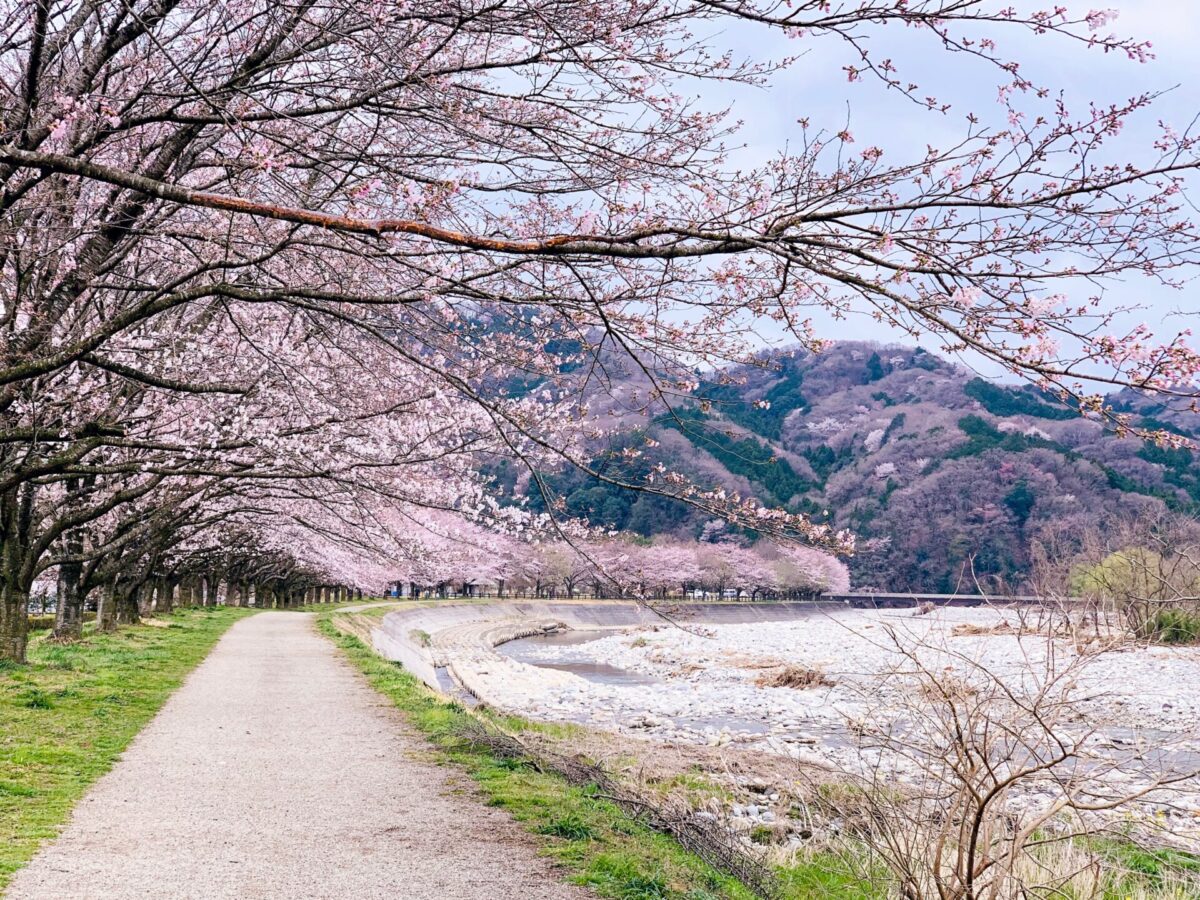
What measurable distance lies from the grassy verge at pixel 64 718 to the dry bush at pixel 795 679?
14537 millimetres

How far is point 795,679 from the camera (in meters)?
25.7

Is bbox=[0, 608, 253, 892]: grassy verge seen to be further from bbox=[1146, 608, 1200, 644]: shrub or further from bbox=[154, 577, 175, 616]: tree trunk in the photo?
bbox=[154, 577, 175, 616]: tree trunk

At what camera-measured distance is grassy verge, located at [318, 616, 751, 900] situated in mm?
5746

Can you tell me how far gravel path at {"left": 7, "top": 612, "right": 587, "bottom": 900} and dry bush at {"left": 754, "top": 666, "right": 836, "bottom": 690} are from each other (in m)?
15.5

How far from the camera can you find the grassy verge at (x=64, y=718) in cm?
678

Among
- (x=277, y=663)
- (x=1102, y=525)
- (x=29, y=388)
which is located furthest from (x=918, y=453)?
(x=29, y=388)

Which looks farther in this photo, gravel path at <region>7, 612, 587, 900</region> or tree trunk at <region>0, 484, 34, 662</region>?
tree trunk at <region>0, 484, 34, 662</region>

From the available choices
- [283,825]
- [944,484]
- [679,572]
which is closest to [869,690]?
[283,825]

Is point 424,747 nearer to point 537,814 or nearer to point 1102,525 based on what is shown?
point 537,814

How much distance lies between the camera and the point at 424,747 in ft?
34.2

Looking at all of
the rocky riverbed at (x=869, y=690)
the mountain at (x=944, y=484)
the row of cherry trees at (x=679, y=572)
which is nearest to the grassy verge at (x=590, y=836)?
the rocky riverbed at (x=869, y=690)

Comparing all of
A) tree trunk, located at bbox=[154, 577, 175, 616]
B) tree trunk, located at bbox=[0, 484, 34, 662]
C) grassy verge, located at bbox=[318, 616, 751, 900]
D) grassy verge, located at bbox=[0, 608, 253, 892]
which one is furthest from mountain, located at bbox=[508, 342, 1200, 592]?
grassy verge, located at bbox=[318, 616, 751, 900]

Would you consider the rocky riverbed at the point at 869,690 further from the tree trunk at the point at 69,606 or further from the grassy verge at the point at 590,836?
the tree trunk at the point at 69,606

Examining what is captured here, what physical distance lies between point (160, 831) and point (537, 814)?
274 centimetres
